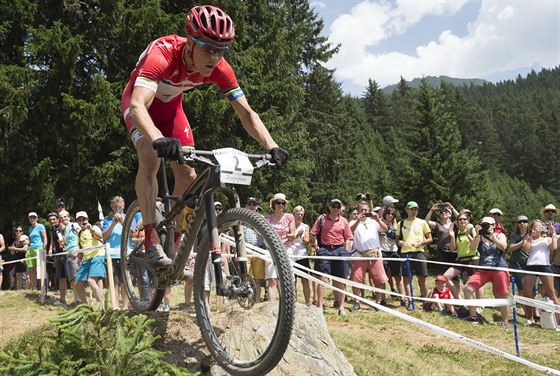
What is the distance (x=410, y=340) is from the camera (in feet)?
29.7

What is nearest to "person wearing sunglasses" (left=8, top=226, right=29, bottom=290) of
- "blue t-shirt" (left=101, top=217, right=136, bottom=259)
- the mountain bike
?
"blue t-shirt" (left=101, top=217, right=136, bottom=259)

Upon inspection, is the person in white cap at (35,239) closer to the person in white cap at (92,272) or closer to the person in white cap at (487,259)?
the person in white cap at (92,272)

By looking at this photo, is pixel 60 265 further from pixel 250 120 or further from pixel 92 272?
pixel 250 120

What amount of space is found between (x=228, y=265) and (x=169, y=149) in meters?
1.00

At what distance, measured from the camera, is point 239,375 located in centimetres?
371

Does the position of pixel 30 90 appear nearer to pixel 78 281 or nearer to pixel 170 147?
pixel 78 281

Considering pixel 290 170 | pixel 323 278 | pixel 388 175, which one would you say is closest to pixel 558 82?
pixel 388 175

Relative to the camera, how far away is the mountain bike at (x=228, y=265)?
137 inches

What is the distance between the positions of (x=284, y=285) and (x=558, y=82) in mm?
219379

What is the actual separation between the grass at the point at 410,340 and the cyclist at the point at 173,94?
3.30 meters

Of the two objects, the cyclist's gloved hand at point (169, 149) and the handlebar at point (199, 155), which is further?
the handlebar at point (199, 155)

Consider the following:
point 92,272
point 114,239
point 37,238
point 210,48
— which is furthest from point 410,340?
point 37,238

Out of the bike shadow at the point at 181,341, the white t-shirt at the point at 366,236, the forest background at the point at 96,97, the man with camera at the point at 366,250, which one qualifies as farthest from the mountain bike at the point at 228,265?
the forest background at the point at 96,97

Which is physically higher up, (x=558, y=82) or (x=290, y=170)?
(x=558, y=82)
